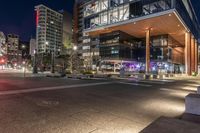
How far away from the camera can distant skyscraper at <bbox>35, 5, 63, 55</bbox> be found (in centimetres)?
14575

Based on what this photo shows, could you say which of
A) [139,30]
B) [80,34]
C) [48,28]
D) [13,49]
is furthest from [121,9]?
[13,49]

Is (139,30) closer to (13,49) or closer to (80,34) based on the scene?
(80,34)

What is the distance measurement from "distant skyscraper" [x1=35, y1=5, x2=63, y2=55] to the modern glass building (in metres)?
88.8

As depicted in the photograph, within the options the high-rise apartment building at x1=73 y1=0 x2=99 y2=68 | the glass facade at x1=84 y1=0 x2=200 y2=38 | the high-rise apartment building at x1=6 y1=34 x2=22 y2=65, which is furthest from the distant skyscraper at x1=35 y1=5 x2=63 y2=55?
the glass facade at x1=84 y1=0 x2=200 y2=38

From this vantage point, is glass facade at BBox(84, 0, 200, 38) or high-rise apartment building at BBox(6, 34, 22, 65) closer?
glass facade at BBox(84, 0, 200, 38)

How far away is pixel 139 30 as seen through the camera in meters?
49.2

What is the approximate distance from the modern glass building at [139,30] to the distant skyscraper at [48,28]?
8885 centimetres

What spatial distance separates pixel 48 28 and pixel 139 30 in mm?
121224

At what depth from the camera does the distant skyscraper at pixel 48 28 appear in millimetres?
145750

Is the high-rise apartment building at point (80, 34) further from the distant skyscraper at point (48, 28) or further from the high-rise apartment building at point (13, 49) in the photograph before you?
the high-rise apartment building at point (13, 49)

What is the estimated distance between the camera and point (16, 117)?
222 inches

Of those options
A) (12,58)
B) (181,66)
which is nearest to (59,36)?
(12,58)

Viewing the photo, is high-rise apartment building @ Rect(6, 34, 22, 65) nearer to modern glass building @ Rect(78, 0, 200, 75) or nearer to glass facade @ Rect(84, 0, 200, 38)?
modern glass building @ Rect(78, 0, 200, 75)

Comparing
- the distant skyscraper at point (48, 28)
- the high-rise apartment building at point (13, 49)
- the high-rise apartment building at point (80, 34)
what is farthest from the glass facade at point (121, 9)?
the high-rise apartment building at point (13, 49)
